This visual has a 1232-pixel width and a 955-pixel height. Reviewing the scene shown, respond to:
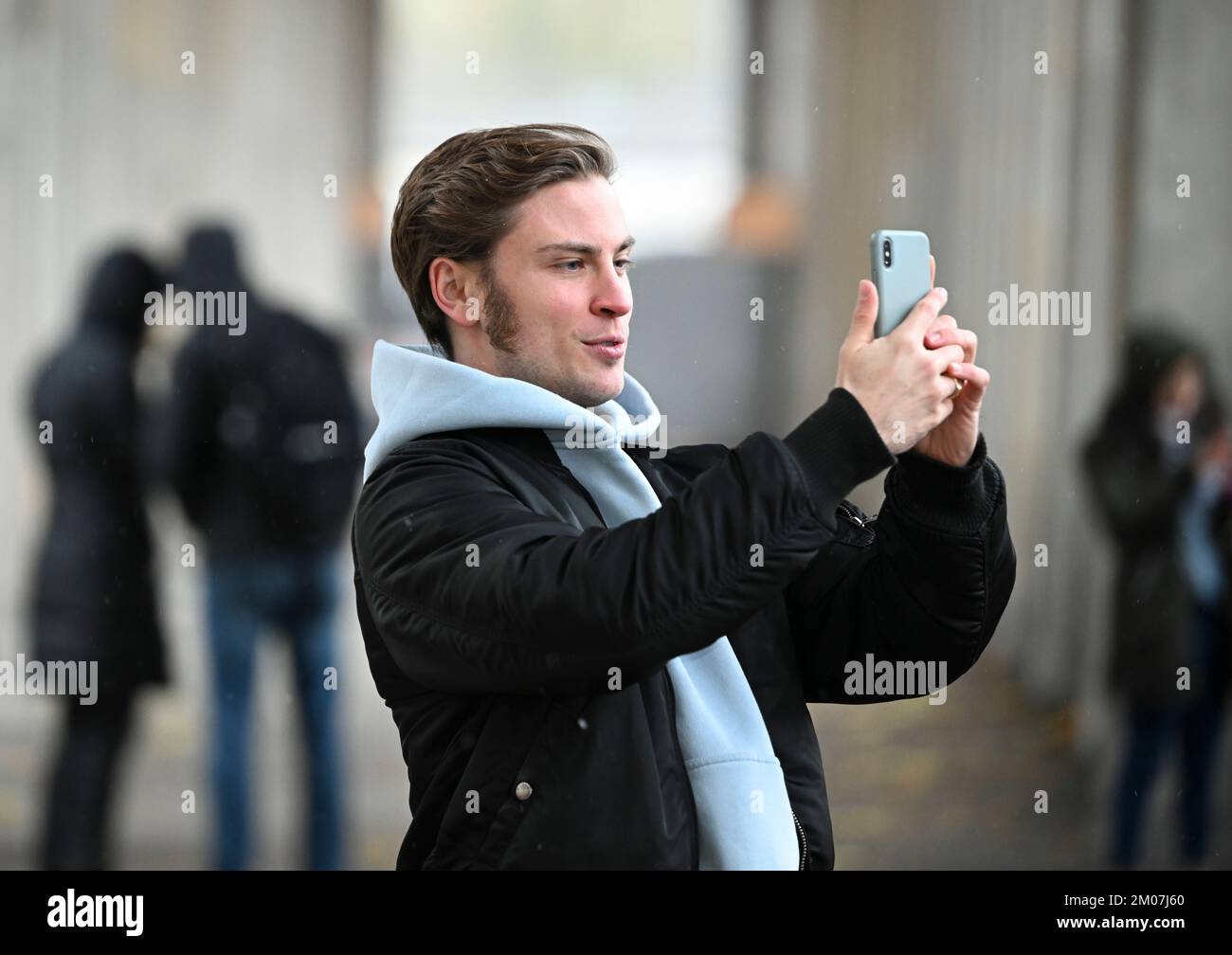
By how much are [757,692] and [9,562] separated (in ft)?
9.81

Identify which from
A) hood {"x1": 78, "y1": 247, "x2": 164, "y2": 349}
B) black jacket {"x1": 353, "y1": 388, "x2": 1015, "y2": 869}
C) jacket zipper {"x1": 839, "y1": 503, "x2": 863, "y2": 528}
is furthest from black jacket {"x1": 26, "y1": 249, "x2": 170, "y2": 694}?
jacket zipper {"x1": 839, "y1": 503, "x2": 863, "y2": 528}

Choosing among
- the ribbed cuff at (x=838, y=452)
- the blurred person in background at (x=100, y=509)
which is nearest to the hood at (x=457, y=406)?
the ribbed cuff at (x=838, y=452)

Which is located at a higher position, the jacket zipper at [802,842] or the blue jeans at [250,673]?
the jacket zipper at [802,842]

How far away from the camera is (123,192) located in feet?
12.9

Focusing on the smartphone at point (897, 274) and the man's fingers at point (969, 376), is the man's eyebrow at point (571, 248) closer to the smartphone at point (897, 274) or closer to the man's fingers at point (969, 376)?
the smartphone at point (897, 274)

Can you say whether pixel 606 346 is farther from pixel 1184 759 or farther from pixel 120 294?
pixel 1184 759

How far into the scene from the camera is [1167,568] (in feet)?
13.1

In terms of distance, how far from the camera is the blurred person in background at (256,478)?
3838 millimetres

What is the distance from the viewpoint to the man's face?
1641 mm

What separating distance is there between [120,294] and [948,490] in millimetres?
2930

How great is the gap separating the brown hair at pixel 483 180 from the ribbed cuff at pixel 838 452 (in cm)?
49

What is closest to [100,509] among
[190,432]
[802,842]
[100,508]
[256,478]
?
[100,508]

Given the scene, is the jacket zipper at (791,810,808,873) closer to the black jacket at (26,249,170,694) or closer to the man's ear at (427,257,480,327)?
the man's ear at (427,257,480,327)
